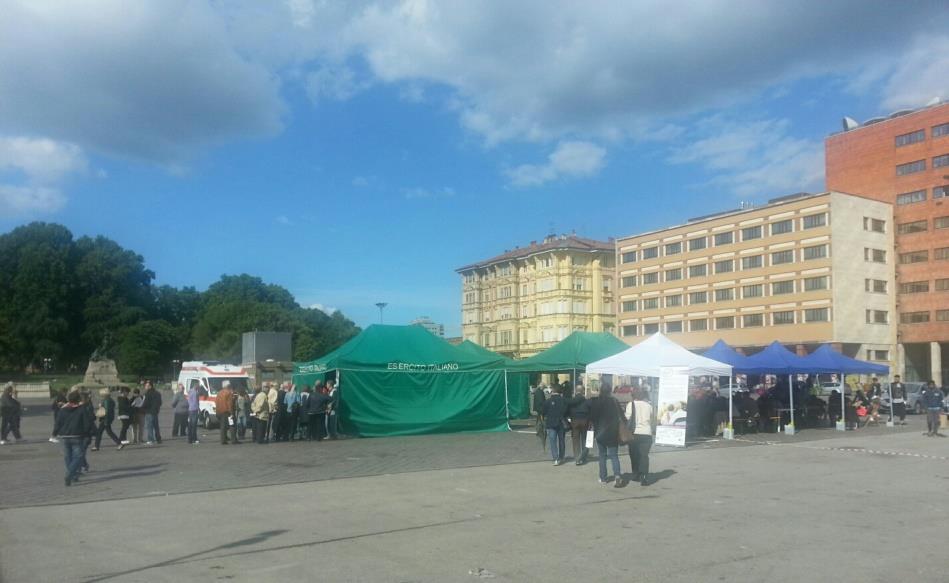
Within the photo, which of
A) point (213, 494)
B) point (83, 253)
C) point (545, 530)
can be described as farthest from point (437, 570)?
point (83, 253)

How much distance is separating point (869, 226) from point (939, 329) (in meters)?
9.26

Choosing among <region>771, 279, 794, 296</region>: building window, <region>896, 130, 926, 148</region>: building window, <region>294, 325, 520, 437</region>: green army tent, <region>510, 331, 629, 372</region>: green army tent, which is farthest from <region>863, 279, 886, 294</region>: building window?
<region>294, 325, 520, 437</region>: green army tent

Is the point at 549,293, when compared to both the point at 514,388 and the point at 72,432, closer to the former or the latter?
the point at 514,388

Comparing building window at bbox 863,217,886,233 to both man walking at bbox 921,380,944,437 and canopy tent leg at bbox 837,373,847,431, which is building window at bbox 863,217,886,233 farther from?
man walking at bbox 921,380,944,437

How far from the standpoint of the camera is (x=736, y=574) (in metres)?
7.37

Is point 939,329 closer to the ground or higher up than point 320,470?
higher up

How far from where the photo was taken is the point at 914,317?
6319 cm

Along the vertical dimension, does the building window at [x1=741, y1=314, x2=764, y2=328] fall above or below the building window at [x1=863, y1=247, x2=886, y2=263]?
below

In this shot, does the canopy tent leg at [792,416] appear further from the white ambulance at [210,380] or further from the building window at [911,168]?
the building window at [911,168]

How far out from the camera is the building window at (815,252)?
60.1 meters

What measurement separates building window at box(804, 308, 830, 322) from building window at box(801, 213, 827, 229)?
6252mm

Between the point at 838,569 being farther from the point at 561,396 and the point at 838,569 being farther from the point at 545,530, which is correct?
the point at 561,396

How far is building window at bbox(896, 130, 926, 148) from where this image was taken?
61.7m

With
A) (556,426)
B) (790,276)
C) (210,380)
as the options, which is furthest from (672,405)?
(790,276)
